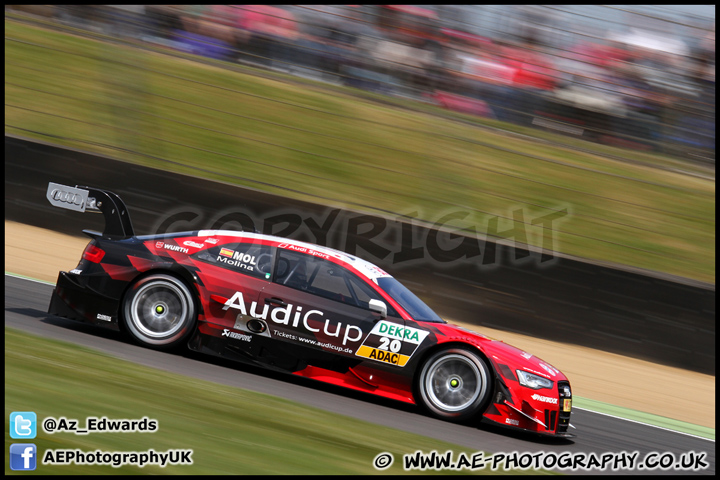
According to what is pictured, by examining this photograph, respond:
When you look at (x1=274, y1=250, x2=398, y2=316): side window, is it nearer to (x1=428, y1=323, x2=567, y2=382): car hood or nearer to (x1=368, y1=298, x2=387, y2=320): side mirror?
(x1=368, y1=298, x2=387, y2=320): side mirror

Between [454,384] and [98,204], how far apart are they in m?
3.53

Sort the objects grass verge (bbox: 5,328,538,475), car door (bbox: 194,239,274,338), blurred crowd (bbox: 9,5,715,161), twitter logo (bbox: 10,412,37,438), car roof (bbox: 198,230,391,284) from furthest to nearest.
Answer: blurred crowd (bbox: 9,5,715,161), car roof (bbox: 198,230,391,284), car door (bbox: 194,239,274,338), grass verge (bbox: 5,328,538,475), twitter logo (bbox: 10,412,37,438)

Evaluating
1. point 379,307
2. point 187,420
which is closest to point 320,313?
point 379,307

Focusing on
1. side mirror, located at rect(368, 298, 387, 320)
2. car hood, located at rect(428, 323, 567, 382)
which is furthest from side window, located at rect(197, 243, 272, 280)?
car hood, located at rect(428, 323, 567, 382)

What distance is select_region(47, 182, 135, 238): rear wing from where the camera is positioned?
21.1 ft

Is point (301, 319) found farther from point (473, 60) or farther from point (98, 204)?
point (473, 60)

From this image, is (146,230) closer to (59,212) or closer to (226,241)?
(59,212)

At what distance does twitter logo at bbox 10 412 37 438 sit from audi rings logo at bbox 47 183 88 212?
2653mm

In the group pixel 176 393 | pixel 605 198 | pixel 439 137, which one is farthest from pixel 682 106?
pixel 176 393

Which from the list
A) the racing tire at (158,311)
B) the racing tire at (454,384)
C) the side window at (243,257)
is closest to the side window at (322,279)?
the side window at (243,257)

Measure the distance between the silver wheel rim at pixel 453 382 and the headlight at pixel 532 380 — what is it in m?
0.32

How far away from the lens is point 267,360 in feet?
19.4

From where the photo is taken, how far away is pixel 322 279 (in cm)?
609

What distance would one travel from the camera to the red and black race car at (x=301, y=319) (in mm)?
5680
